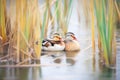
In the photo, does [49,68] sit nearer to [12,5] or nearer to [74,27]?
[74,27]

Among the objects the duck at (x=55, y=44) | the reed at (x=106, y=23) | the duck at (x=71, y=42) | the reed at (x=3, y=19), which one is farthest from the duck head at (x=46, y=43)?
the reed at (x=106, y=23)

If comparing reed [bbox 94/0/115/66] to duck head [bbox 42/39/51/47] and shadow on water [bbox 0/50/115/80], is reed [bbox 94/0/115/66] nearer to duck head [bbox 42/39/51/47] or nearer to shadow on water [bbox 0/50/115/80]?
shadow on water [bbox 0/50/115/80]

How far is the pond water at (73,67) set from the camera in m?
2.77

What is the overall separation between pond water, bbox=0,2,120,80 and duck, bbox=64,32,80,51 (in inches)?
1.0

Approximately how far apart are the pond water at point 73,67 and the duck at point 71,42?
0.09 ft

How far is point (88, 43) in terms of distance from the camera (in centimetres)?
283

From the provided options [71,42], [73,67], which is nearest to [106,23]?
[71,42]

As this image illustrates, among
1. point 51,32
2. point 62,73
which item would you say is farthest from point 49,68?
point 51,32

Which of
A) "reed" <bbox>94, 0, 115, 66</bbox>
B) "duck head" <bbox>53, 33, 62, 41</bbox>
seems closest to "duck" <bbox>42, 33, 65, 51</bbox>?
"duck head" <bbox>53, 33, 62, 41</bbox>

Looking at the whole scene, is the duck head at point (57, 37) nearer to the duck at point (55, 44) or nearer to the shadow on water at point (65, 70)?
the duck at point (55, 44)

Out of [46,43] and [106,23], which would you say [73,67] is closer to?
[46,43]

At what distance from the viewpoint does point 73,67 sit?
281cm

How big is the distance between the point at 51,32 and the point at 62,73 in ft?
1.10

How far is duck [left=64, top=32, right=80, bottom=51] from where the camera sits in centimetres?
Answer: 285
